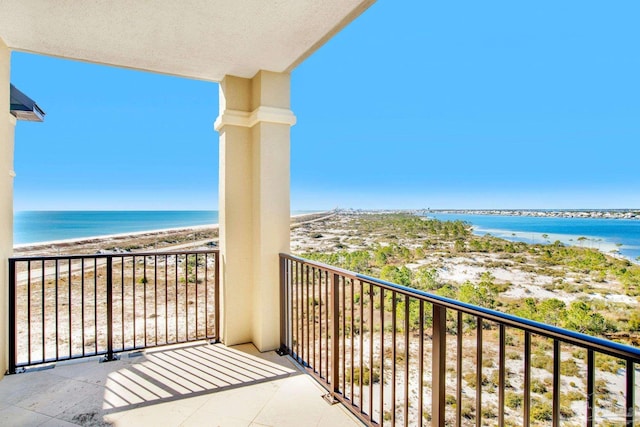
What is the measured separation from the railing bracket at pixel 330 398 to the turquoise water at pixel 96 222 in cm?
2182

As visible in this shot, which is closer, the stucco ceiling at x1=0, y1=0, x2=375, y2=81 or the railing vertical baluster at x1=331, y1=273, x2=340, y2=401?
the stucco ceiling at x1=0, y1=0, x2=375, y2=81

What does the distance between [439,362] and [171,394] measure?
183 centimetres

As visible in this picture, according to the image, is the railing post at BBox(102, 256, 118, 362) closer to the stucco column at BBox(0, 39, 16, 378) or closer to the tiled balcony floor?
the tiled balcony floor

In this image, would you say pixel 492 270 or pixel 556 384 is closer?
pixel 556 384

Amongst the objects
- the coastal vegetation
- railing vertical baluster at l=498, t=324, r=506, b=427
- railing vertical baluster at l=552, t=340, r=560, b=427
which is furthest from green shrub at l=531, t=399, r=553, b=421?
railing vertical baluster at l=552, t=340, r=560, b=427

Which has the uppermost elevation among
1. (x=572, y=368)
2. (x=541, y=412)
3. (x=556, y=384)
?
(x=556, y=384)

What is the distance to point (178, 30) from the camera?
2.21 m

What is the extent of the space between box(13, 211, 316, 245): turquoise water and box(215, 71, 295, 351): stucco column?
20.7 m

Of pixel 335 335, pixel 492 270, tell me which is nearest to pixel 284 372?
pixel 335 335

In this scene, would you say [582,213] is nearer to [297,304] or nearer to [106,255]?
[297,304]

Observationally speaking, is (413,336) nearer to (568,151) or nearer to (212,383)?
(212,383)

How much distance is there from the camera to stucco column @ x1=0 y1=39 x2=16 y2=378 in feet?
7.74

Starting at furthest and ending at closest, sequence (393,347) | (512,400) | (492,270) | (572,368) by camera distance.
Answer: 1. (492,270)
2. (512,400)
3. (572,368)
4. (393,347)

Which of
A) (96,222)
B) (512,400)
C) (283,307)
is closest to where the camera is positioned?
(283,307)
